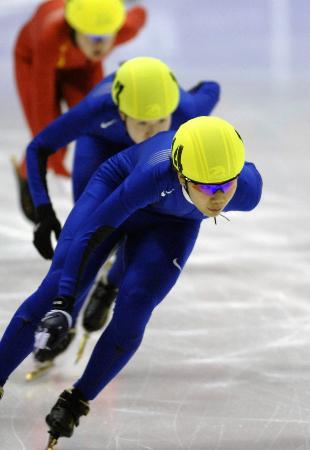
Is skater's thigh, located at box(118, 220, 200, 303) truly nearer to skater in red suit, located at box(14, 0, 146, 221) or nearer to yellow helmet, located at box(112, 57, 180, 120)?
yellow helmet, located at box(112, 57, 180, 120)

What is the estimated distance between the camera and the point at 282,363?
4.91 metres

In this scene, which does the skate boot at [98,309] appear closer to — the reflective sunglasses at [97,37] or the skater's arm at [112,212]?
the skater's arm at [112,212]

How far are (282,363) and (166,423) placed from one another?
0.74 m

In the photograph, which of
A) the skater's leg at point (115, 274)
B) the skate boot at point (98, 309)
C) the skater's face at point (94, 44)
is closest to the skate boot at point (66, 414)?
the skate boot at point (98, 309)

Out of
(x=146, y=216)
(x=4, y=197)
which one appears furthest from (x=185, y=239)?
(x=4, y=197)

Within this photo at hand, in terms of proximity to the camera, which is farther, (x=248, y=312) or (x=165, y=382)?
(x=248, y=312)

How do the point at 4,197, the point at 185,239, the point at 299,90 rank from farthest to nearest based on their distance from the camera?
the point at 299,90, the point at 4,197, the point at 185,239

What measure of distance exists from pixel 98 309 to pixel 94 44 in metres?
1.64

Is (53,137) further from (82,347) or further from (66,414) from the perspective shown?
(66,414)

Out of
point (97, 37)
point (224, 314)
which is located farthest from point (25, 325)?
point (97, 37)

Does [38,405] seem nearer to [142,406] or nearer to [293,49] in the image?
[142,406]

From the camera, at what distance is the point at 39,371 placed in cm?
488

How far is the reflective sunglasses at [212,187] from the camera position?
387 centimetres

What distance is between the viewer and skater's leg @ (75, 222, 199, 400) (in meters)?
4.10
